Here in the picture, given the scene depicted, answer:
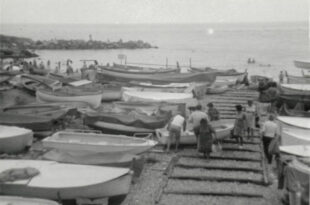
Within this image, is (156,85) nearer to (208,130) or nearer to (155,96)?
(155,96)

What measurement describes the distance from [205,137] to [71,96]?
30.3 ft

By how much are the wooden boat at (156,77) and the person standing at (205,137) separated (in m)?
13.3

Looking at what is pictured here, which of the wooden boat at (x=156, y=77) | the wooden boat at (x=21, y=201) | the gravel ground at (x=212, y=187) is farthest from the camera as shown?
the wooden boat at (x=156, y=77)

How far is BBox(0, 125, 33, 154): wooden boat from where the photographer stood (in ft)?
43.0

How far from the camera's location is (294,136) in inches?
510

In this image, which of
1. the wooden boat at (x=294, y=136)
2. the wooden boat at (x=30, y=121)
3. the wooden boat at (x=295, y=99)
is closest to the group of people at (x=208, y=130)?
the wooden boat at (x=294, y=136)

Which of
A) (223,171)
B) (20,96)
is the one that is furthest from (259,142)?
(20,96)

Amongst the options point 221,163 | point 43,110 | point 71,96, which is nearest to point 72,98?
point 71,96

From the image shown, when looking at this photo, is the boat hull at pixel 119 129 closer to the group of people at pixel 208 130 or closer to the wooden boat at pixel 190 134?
the wooden boat at pixel 190 134

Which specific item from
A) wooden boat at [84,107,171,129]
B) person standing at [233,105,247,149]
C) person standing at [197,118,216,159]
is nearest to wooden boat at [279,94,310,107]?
person standing at [233,105,247,149]

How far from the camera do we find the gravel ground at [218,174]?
11.2m

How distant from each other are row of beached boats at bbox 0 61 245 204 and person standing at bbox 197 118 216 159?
107cm

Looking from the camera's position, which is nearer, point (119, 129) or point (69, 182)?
point (69, 182)

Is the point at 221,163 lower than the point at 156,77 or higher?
lower
